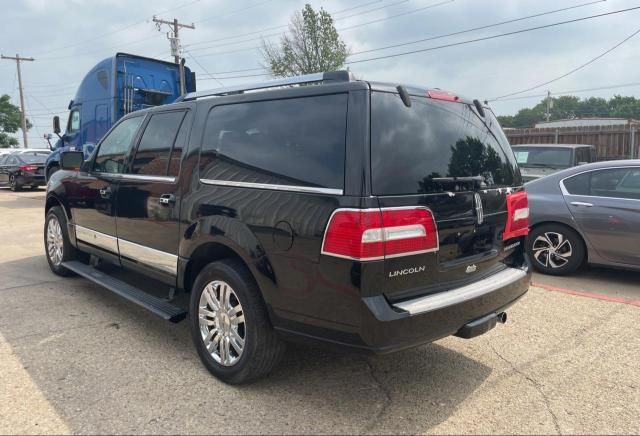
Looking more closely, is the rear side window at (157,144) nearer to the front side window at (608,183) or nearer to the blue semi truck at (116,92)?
A: the front side window at (608,183)

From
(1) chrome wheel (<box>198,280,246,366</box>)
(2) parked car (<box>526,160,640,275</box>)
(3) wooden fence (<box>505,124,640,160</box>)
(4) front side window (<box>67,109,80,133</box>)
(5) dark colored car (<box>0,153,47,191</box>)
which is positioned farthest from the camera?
(5) dark colored car (<box>0,153,47,191</box>)

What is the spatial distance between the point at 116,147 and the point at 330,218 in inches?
118

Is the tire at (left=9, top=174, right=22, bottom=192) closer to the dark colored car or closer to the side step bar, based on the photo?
the dark colored car

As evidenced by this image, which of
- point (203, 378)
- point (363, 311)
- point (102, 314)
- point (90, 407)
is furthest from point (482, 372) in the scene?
point (102, 314)

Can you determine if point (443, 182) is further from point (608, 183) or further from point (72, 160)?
point (72, 160)

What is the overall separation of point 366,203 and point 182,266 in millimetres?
1730

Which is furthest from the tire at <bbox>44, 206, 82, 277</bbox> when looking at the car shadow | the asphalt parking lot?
the car shadow

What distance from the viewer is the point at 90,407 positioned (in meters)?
3.01

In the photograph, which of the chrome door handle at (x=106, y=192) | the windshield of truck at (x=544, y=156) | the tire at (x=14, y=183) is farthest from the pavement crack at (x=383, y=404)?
the tire at (x=14, y=183)

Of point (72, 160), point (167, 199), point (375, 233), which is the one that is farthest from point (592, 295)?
point (72, 160)

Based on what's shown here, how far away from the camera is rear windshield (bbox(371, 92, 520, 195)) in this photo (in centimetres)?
273

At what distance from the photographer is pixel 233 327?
328cm

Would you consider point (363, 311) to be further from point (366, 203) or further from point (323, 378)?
point (323, 378)

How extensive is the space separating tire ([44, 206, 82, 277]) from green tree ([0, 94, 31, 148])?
62189 mm
